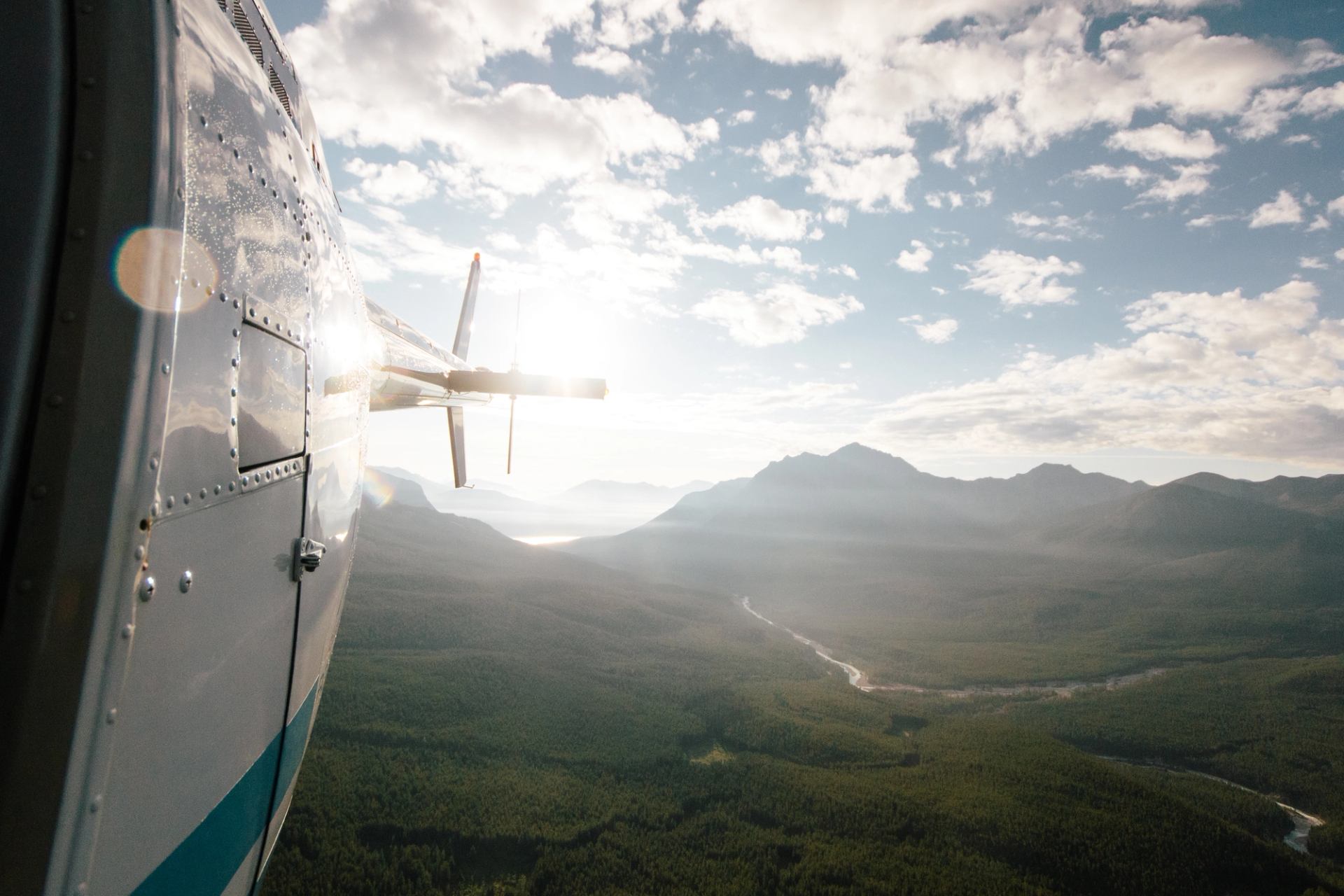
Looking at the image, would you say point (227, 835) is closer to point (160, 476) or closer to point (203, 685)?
point (203, 685)

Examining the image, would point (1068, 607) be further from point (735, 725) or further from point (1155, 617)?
point (735, 725)

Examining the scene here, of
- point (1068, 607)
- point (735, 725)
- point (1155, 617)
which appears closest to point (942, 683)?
point (735, 725)

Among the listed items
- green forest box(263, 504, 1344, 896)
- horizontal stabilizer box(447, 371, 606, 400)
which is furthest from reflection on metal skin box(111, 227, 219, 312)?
green forest box(263, 504, 1344, 896)

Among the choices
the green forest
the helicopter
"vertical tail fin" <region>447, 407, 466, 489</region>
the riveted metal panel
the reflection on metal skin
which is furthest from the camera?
the green forest

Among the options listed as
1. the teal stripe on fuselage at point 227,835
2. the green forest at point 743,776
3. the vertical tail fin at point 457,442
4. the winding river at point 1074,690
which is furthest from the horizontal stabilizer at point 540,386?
the winding river at point 1074,690

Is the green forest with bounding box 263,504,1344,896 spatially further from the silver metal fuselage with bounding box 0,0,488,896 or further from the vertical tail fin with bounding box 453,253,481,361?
the silver metal fuselage with bounding box 0,0,488,896

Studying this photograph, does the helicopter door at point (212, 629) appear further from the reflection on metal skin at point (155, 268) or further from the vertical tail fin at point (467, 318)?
the vertical tail fin at point (467, 318)
